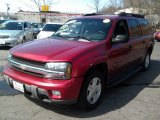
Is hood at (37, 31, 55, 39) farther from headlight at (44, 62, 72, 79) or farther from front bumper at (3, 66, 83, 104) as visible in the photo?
headlight at (44, 62, 72, 79)

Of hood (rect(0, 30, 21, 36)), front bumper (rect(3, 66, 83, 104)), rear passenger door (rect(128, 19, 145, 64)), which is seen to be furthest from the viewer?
hood (rect(0, 30, 21, 36))

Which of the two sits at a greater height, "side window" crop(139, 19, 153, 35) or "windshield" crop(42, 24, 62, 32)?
"side window" crop(139, 19, 153, 35)

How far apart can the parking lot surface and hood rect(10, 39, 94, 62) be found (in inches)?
40.8

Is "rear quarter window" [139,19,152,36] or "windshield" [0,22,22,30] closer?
"rear quarter window" [139,19,152,36]

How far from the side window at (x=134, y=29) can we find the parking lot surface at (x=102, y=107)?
141 cm

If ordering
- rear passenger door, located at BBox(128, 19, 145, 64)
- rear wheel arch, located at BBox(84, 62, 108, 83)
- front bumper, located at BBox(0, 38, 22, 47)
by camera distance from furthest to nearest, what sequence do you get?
front bumper, located at BBox(0, 38, 22, 47)
rear passenger door, located at BBox(128, 19, 145, 64)
rear wheel arch, located at BBox(84, 62, 108, 83)

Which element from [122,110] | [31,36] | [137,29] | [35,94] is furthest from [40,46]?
[31,36]

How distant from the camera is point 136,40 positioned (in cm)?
742

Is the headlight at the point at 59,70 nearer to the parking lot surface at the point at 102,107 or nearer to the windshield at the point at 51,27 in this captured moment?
the parking lot surface at the point at 102,107

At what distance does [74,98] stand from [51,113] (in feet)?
2.07

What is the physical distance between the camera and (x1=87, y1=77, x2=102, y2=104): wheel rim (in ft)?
17.4

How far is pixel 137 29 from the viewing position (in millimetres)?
7785

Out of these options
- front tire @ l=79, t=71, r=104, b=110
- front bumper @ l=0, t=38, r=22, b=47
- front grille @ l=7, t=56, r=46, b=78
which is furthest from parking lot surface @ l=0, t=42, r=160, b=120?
front bumper @ l=0, t=38, r=22, b=47

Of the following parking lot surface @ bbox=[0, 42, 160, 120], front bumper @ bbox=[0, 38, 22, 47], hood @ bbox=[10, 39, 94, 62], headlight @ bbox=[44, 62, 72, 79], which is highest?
hood @ bbox=[10, 39, 94, 62]
